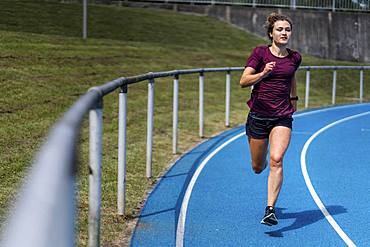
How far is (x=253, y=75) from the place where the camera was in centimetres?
631

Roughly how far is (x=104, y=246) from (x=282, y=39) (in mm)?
2454

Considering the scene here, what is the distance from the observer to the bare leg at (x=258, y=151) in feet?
21.8

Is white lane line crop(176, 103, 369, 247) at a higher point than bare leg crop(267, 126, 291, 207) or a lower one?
lower

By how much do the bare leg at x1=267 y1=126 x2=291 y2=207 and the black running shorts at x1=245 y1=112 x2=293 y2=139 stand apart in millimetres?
70

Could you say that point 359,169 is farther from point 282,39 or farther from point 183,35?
point 183,35

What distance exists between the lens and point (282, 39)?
20.5 ft

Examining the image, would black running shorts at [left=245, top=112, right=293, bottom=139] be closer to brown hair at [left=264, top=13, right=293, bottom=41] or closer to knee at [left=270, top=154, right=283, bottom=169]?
knee at [left=270, top=154, right=283, bottom=169]

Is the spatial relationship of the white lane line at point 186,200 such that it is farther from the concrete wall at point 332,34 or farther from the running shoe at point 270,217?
the concrete wall at point 332,34

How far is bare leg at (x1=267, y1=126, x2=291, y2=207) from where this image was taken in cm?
627

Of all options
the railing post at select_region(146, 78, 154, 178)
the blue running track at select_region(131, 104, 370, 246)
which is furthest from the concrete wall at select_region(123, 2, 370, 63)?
the railing post at select_region(146, 78, 154, 178)

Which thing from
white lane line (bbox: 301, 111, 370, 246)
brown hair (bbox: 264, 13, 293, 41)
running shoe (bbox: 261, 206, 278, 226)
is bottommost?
white lane line (bbox: 301, 111, 370, 246)

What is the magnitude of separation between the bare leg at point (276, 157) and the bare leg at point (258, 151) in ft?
0.84

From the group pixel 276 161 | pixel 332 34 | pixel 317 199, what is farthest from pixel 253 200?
pixel 332 34

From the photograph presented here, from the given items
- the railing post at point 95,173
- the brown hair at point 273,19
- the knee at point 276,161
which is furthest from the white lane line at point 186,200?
the brown hair at point 273,19
